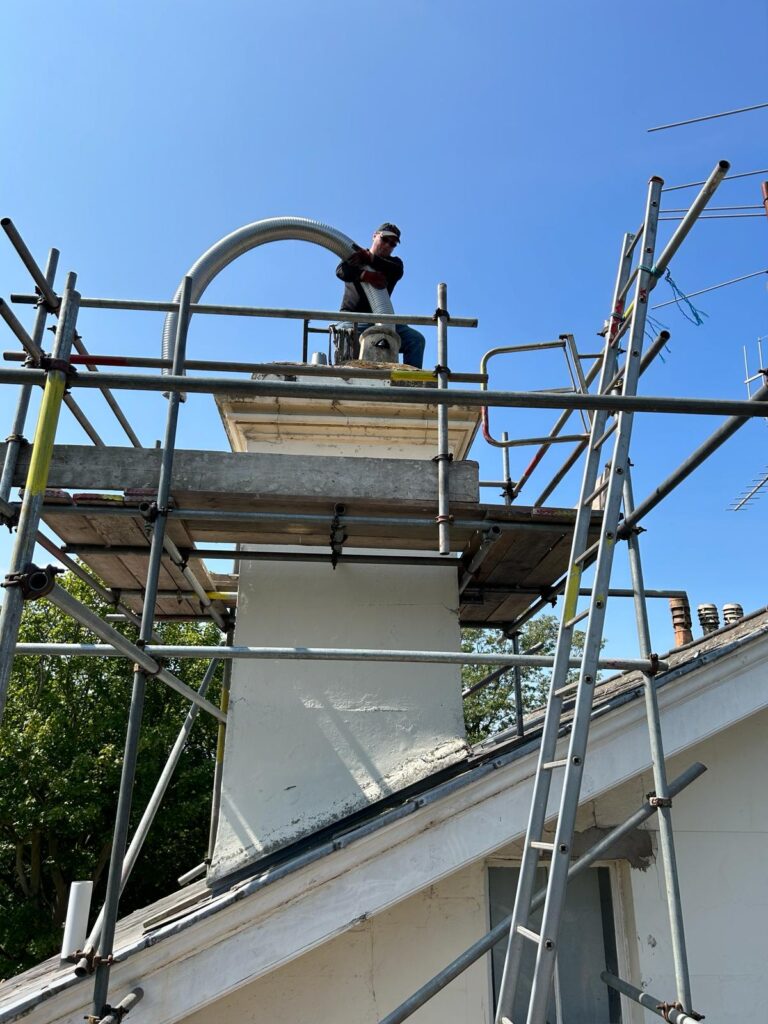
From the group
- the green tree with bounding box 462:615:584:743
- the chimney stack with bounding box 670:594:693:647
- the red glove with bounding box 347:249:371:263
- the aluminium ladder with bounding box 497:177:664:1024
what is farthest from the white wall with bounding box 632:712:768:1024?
the green tree with bounding box 462:615:584:743

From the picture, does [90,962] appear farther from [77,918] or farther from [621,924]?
[621,924]

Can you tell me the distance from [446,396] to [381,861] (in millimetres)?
2776

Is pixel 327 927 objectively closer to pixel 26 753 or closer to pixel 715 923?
pixel 715 923

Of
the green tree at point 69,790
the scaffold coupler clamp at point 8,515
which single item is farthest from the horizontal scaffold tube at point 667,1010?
the green tree at point 69,790

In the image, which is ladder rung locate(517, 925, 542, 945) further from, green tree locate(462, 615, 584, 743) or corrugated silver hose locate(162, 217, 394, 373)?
green tree locate(462, 615, 584, 743)

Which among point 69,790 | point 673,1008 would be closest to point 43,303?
point 673,1008

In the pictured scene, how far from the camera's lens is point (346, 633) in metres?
5.95

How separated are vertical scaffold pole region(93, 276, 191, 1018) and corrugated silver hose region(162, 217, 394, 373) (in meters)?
3.40

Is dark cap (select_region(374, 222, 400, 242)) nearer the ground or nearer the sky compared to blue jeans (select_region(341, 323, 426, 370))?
nearer the sky

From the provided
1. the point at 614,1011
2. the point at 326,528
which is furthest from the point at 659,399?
the point at 614,1011

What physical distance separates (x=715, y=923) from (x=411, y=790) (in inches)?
84.1

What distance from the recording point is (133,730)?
13.1 ft

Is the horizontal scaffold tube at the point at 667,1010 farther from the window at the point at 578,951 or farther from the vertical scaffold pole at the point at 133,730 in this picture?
the vertical scaffold pole at the point at 133,730

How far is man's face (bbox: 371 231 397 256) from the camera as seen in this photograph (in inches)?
342
